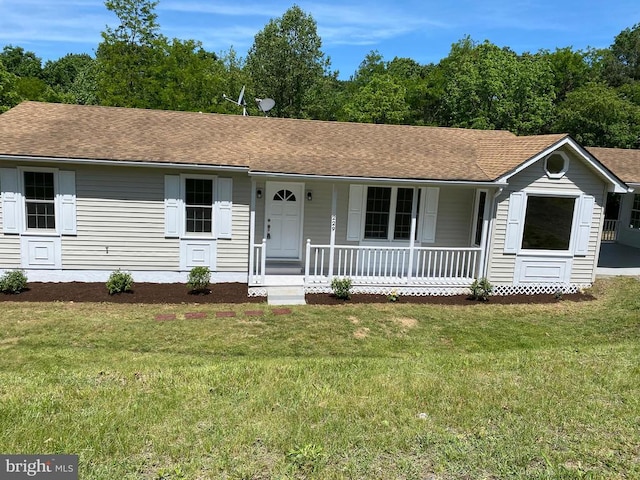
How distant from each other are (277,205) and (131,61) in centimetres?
2185

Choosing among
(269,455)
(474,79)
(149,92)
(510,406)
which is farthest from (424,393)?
(474,79)

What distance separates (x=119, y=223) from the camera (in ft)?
37.8

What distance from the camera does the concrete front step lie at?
10.9m

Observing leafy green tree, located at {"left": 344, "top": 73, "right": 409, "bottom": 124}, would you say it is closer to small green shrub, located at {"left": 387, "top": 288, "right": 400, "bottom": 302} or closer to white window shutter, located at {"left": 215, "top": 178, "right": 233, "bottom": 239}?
white window shutter, located at {"left": 215, "top": 178, "right": 233, "bottom": 239}

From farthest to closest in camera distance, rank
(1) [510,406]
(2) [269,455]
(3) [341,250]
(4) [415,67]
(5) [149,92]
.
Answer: (4) [415,67]
(5) [149,92]
(3) [341,250]
(1) [510,406]
(2) [269,455]

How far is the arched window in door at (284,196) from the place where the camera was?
12.6 m

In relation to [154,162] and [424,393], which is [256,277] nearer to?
[154,162]

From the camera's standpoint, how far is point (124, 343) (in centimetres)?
787

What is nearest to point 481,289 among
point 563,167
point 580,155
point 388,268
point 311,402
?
point 388,268

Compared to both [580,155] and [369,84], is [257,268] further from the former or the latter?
[369,84]

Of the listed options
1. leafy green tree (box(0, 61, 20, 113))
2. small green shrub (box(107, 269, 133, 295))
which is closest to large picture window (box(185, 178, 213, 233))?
small green shrub (box(107, 269, 133, 295))

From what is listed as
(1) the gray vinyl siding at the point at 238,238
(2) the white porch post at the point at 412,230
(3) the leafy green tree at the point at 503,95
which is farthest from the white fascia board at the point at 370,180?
Answer: (3) the leafy green tree at the point at 503,95

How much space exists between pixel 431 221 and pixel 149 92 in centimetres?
2250

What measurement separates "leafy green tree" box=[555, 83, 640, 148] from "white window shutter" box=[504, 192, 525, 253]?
2367 centimetres
